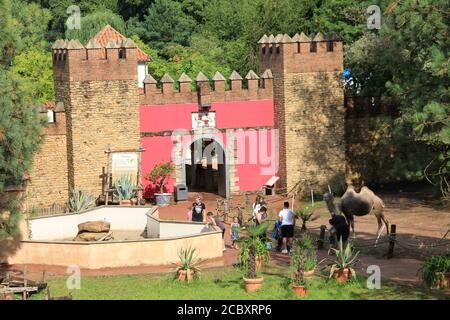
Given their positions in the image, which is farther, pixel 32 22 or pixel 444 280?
pixel 32 22

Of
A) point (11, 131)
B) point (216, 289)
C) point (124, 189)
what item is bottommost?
point (216, 289)

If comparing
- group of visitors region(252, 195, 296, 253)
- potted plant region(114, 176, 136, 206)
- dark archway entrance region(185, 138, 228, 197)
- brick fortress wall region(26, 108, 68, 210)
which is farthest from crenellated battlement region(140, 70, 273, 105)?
group of visitors region(252, 195, 296, 253)

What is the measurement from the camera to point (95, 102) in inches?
1325

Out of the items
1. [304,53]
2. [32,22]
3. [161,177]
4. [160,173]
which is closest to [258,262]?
[160,173]

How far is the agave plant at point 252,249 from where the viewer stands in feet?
70.9

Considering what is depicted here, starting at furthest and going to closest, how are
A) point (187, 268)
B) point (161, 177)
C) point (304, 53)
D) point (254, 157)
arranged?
1. point (254, 157)
2. point (304, 53)
3. point (161, 177)
4. point (187, 268)

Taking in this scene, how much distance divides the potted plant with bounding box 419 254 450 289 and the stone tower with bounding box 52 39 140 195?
49.7ft

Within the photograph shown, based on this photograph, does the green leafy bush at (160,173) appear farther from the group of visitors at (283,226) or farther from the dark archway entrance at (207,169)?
the group of visitors at (283,226)

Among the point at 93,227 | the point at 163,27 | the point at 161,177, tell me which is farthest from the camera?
the point at 163,27

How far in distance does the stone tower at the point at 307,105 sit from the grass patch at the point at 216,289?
12684 mm

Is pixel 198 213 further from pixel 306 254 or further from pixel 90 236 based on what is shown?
pixel 306 254

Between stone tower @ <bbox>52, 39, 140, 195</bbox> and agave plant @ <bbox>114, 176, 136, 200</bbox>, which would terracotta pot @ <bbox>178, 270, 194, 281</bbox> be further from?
stone tower @ <bbox>52, 39, 140, 195</bbox>

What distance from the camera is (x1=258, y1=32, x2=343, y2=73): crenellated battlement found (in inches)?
1396

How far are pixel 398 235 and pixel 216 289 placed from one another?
7554 millimetres
